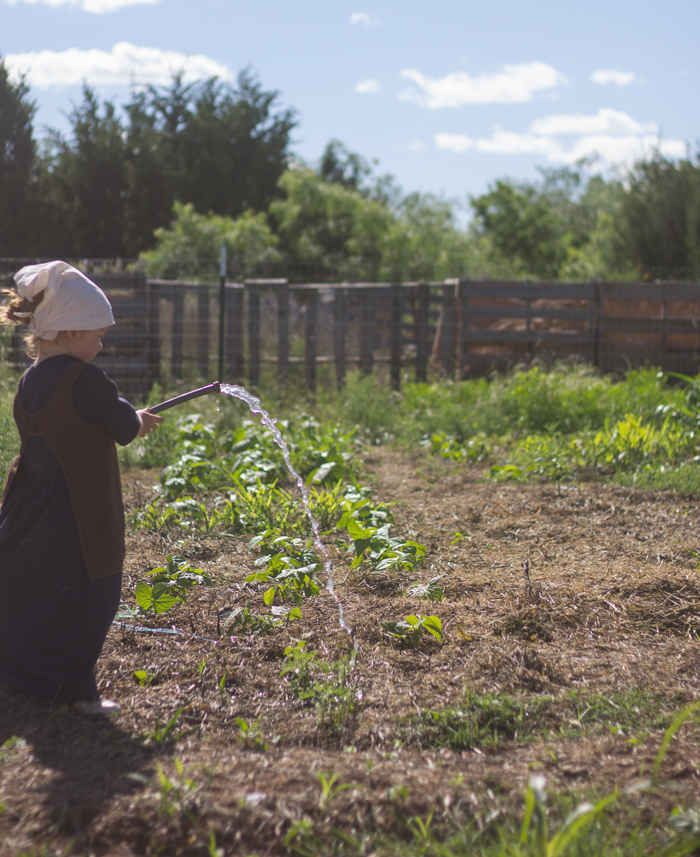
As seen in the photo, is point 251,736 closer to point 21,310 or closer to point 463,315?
point 21,310

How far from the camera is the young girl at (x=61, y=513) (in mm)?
2348

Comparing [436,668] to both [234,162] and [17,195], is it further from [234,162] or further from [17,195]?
[234,162]

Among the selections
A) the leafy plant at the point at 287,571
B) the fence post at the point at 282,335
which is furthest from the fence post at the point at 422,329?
the leafy plant at the point at 287,571

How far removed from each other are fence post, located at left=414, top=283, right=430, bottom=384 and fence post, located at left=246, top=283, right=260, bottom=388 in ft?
6.80

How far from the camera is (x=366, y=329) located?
923cm

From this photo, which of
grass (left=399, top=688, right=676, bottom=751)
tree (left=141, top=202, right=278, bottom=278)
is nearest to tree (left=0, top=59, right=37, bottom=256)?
tree (left=141, top=202, right=278, bottom=278)

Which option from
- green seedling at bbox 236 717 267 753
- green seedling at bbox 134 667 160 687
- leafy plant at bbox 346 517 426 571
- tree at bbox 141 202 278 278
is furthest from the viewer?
tree at bbox 141 202 278 278

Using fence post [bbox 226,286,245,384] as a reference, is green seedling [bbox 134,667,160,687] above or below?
below

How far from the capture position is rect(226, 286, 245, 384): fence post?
8914 mm

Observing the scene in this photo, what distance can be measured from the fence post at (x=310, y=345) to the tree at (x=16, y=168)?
1762cm

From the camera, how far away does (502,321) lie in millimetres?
9984

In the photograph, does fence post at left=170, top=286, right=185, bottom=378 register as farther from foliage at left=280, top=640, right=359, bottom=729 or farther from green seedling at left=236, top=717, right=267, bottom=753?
green seedling at left=236, top=717, right=267, bottom=753

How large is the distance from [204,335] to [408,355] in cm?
264

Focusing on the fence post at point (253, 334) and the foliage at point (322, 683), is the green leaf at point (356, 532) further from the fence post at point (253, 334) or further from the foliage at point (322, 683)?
the fence post at point (253, 334)
